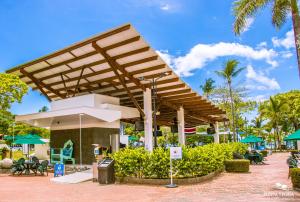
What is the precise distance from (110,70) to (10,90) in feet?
26.7

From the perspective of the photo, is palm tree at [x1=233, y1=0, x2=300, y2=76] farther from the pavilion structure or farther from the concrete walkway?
the concrete walkway

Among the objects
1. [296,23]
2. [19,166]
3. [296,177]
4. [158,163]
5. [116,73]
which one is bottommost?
[19,166]

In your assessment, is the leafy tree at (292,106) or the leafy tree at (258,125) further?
the leafy tree at (258,125)

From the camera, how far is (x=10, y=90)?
69.6ft

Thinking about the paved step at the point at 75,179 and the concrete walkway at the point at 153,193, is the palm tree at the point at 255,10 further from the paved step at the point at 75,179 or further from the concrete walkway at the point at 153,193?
Result: the paved step at the point at 75,179

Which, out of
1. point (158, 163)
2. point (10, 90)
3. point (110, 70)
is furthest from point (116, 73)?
point (10, 90)

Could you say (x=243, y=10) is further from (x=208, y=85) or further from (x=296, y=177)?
(x=208, y=85)

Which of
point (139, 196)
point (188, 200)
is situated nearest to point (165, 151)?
point (139, 196)

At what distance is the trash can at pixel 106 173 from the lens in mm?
12227

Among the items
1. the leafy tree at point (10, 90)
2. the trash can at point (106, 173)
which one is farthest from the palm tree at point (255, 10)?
the leafy tree at point (10, 90)

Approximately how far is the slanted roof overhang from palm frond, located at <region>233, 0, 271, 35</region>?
4380mm

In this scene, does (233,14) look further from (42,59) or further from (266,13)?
(42,59)

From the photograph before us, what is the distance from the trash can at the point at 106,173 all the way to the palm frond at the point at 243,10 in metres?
7.96

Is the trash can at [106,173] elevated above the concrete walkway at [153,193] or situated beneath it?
elevated above
